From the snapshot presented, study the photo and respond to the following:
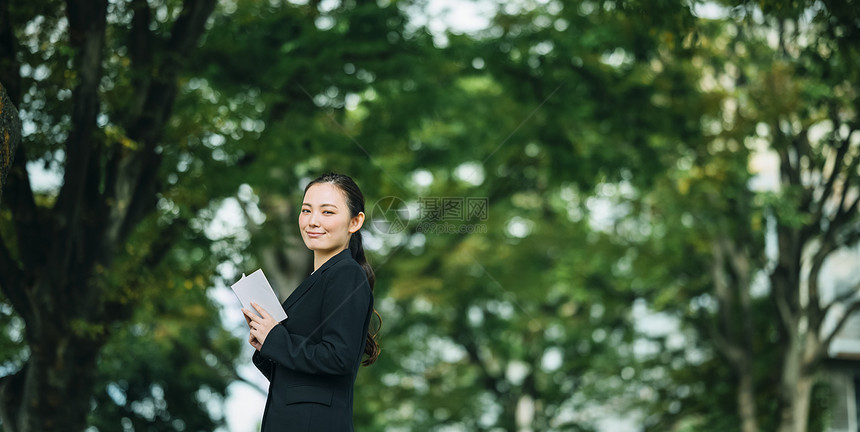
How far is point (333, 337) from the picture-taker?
11.1 feet

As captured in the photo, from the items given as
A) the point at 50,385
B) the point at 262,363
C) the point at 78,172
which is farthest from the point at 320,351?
the point at 50,385

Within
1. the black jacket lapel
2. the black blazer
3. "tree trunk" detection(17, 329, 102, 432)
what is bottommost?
the black blazer

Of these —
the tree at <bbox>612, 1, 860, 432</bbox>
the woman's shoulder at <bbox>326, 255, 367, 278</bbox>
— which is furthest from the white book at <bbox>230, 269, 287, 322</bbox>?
the tree at <bbox>612, 1, 860, 432</bbox>

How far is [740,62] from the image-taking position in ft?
47.0

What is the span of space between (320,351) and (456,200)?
496 inches

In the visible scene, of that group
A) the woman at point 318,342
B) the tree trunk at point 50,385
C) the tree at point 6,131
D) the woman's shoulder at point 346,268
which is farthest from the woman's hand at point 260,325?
the tree trunk at point 50,385

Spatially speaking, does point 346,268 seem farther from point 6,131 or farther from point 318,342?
point 6,131

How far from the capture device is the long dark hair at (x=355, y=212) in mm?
3768

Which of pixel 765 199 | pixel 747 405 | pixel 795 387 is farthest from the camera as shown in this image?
pixel 747 405

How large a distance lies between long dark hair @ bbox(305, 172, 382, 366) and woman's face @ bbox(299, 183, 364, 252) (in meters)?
0.03

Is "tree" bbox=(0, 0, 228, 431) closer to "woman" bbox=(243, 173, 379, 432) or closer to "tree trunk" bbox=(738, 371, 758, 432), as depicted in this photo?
"woman" bbox=(243, 173, 379, 432)

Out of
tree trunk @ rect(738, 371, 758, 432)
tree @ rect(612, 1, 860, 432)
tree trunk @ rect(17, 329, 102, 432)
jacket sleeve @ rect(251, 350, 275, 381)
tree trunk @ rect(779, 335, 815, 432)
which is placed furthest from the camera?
tree trunk @ rect(738, 371, 758, 432)

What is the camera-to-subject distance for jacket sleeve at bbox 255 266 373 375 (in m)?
3.38

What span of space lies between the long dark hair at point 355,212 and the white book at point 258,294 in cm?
41
